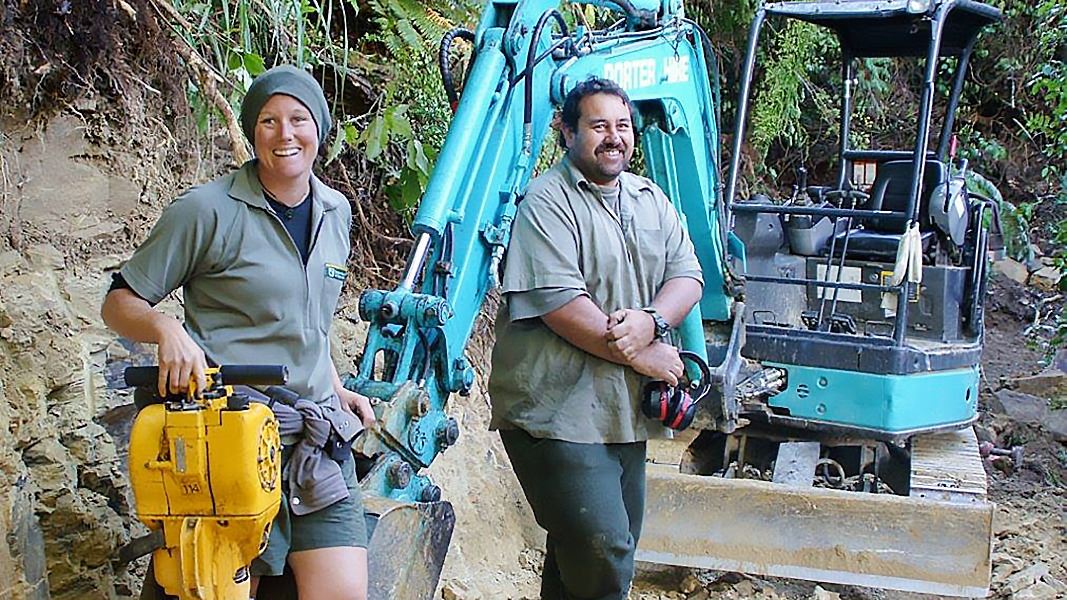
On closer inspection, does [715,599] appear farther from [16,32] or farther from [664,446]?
[16,32]

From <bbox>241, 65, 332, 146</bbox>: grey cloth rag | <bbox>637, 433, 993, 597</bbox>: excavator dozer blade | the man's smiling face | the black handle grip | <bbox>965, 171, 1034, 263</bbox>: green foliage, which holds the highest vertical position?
<bbox>241, 65, 332, 146</bbox>: grey cloth rag

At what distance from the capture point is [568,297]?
334 centimetres

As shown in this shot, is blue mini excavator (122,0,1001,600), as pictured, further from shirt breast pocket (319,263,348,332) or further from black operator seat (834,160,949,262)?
shirt breast pocket (319,263,348,332)

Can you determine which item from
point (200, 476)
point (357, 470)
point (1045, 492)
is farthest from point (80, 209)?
point (1045, 492)

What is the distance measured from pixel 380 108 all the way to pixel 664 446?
6.97ft

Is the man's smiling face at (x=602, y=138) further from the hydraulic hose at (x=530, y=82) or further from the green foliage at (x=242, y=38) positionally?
the green foliage at (x=242, y=38)

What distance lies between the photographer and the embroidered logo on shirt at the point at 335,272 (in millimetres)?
2717

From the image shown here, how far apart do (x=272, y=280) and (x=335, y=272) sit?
20 centimetres

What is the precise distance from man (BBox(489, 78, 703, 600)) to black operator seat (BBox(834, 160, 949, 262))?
2.86m

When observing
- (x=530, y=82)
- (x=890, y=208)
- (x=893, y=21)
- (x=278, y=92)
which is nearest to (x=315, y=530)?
(x=278, y=92)

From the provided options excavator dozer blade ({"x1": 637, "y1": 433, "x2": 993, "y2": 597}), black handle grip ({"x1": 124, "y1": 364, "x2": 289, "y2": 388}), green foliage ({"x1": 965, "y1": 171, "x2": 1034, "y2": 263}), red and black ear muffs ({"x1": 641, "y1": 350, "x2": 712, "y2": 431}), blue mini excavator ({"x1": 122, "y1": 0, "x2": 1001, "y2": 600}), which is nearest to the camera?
black handle grip ({"x1": 124, "y1": 364, "x2": 289, "y2": 388})

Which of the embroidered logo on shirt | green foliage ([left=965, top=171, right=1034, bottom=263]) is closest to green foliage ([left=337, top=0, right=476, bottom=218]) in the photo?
the embroidered logo on shirt

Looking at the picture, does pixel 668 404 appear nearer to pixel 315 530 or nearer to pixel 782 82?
pixel 315 530

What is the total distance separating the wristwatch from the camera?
3451 millimetres
